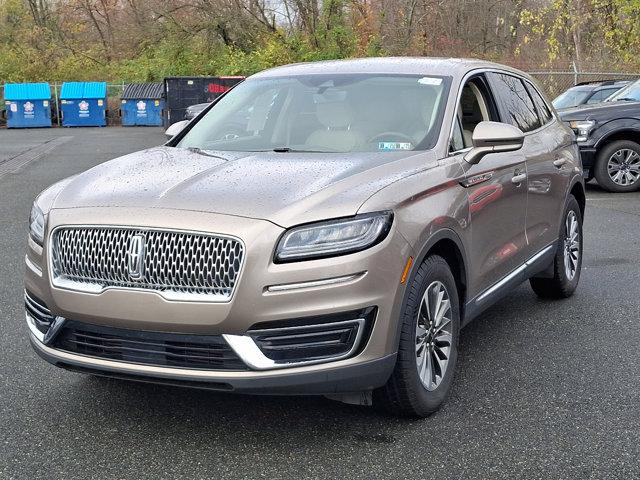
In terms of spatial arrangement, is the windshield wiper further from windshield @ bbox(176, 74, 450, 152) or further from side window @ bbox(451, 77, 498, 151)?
side window @ bbox(451, 77, 498, 151)

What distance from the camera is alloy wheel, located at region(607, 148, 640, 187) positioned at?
12.3m

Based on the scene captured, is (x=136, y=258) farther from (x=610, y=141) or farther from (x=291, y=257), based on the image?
(x=610, y=141)

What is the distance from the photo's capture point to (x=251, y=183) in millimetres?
3746

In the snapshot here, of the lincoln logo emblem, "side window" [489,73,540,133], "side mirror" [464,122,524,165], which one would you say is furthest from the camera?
"side window" [489,73,540,133]

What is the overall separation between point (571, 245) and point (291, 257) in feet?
11.6

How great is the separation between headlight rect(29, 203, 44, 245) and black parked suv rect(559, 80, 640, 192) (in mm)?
9572

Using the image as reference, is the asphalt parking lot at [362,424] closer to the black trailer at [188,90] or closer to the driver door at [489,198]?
the driver door at [489,198]

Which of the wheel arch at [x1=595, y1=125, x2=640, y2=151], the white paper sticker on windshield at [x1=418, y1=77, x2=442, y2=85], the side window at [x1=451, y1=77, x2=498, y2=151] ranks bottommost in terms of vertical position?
the wheel arch at [x1=595, y1=125, x2=640, y2=151]

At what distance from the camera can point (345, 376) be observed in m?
3.43

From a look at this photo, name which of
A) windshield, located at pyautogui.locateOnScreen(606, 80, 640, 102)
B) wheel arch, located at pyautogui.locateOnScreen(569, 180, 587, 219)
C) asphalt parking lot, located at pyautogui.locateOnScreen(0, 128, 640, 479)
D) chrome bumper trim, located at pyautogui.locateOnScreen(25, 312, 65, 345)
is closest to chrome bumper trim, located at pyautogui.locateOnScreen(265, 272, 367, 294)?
asphalt parking lot, located at pyautogui.locateOnScreen(0, 128, 640, 479)

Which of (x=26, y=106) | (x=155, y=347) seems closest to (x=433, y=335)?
(x=155, y=347)

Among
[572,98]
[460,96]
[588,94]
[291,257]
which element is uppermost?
[460,96]

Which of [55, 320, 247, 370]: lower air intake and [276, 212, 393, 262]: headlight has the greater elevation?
[276, 212, 393, 262]: headlight

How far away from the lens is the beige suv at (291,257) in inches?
132
